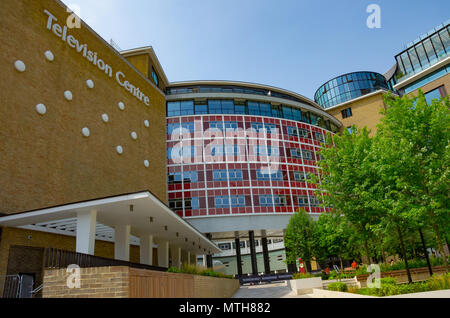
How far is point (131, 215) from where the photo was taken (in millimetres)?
17078

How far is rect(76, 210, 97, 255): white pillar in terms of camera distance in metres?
14.7

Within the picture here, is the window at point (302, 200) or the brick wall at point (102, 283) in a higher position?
the window at point (302, 200)

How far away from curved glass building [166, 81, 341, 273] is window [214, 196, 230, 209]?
3.2 inches

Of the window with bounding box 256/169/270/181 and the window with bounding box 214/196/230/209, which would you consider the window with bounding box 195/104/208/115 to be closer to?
the window with bounding box 256/169/270/181

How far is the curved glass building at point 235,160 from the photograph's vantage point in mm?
45844

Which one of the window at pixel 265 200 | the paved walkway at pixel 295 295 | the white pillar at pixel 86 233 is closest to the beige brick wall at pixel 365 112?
the window at pixel 265 200

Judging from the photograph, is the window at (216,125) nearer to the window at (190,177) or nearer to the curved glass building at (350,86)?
the window at (190,177)

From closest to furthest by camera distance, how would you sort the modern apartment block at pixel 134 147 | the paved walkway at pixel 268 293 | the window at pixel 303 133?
the modern apartment block at pixel 134 147
the paved walkway at pixel 268 293
the window at pixel 303 133

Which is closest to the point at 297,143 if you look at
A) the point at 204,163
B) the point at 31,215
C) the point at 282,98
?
the point at 282,98

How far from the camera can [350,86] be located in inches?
3157

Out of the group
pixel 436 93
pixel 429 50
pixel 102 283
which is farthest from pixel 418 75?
pixel 102 283

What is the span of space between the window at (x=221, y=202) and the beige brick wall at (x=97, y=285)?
39.0m

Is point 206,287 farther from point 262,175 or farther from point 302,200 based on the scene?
point 302,200
